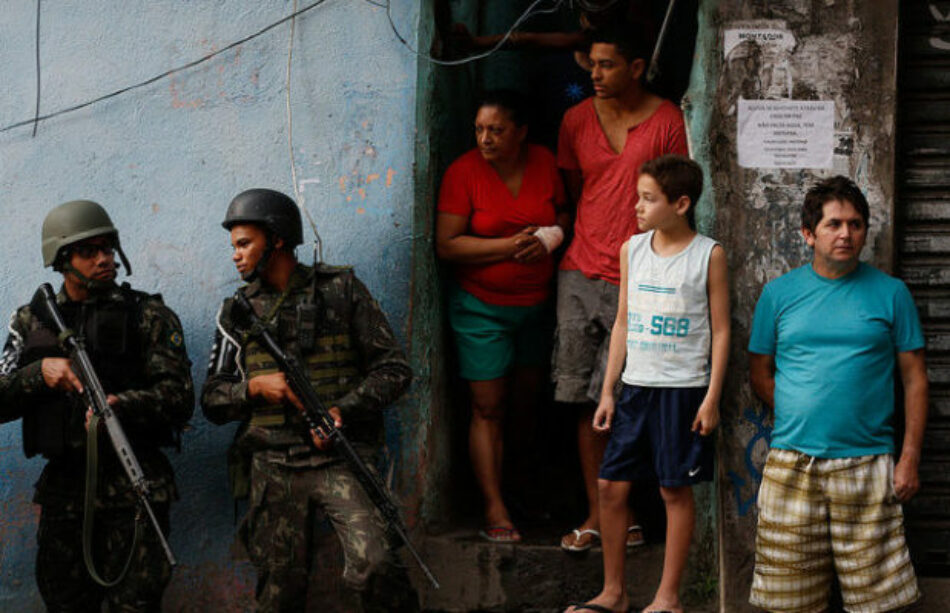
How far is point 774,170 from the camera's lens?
446cm

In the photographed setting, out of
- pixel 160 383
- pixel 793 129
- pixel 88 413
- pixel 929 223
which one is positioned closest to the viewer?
pixel 88 413

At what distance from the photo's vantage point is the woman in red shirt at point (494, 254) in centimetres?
496

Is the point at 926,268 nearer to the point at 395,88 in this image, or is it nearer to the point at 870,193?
the point at 870,193

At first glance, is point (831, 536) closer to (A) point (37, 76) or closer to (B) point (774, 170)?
(B) point (774, 170)

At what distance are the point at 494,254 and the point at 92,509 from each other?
204 centimetres

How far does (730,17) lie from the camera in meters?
4.47

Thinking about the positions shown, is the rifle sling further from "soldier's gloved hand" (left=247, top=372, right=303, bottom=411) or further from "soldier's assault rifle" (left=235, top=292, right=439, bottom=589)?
"soldier's assault rifle" (left=235, top=292, right=439, bottom=589)

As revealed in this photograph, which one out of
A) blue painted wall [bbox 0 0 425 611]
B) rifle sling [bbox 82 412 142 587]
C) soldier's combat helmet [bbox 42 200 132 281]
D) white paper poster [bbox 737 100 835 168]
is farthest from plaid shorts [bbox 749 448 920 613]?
soldier's combat helmet [bbox 42 200 132 281]

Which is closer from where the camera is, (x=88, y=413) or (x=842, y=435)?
(x=842, y=435)

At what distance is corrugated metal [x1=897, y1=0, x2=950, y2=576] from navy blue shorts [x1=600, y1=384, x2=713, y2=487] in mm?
1049

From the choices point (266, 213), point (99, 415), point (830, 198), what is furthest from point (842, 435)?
point (99, 415)

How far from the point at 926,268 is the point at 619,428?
151 cm

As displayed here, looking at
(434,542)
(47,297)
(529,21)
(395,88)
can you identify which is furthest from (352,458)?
(529,21)

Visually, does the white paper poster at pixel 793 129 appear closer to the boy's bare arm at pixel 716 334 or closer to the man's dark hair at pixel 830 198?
the man's dark hair at pixel 830 198
